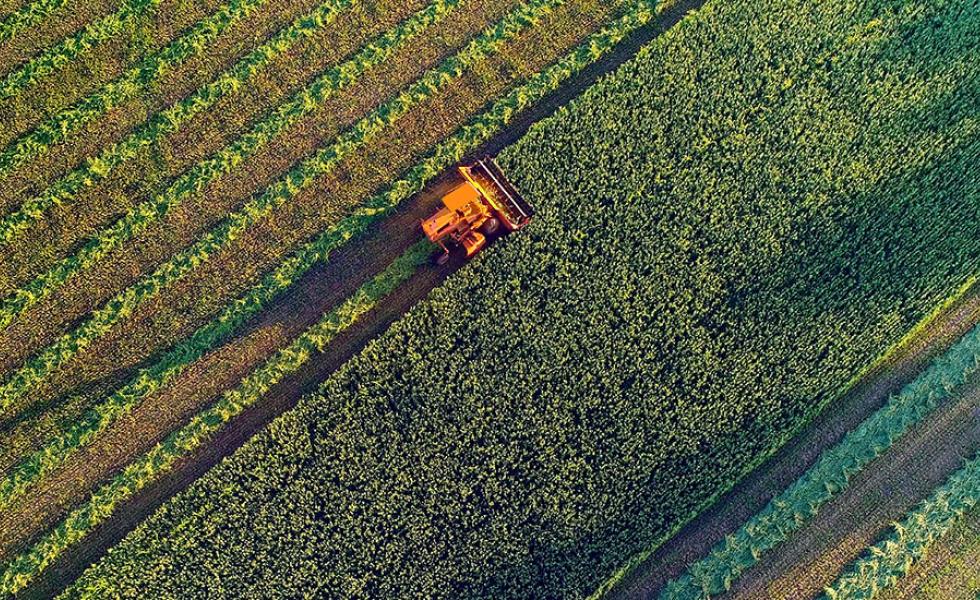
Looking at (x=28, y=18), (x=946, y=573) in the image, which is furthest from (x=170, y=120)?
(x=946, y=573)

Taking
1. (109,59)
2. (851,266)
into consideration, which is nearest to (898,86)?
(851,266)

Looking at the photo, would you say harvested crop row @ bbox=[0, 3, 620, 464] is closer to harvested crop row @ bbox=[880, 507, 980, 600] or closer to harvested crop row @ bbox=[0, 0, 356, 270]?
harvested crop row @ bbox=[0, 0, 356, 270]

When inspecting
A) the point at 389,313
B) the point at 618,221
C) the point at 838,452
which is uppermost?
the point at 389,313

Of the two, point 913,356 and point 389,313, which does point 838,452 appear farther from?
point 389,313

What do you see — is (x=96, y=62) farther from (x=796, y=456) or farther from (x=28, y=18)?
(x=796, y=456)

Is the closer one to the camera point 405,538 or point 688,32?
point 405,538

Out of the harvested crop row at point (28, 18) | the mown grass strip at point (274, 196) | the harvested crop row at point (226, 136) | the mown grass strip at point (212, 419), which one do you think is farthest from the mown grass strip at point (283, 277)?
the harvested crop row at point (28, 18)
